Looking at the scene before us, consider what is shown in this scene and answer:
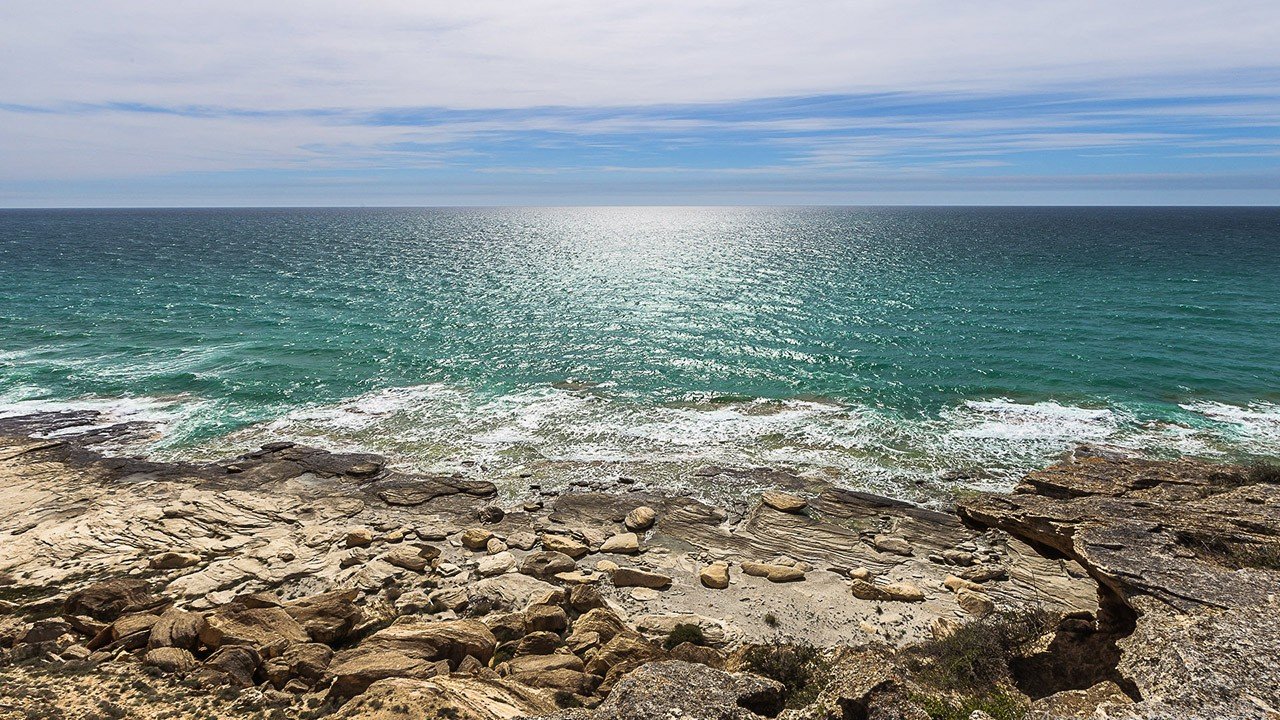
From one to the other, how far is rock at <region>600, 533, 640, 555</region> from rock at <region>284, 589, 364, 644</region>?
8493mm

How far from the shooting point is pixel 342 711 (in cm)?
1152

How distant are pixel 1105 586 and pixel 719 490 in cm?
1392

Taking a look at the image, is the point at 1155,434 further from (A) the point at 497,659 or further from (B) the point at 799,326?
(A) the point at 497,659

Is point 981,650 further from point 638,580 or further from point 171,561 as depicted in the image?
point 171,561

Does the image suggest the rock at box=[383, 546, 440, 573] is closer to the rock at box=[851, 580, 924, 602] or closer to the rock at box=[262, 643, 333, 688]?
the rock at box=[262, 643, 333, 688]

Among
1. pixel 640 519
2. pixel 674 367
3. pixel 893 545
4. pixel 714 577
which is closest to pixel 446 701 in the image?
pixel 714 577

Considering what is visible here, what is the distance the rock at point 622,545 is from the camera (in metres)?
22.1

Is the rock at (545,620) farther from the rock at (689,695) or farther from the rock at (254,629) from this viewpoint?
the rock at (254,629)

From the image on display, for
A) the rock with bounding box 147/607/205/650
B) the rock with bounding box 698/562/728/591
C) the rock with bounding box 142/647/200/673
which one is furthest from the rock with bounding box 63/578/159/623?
the rock with bounding box 698/562/728/591

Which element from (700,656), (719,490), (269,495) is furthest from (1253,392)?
(269,495)

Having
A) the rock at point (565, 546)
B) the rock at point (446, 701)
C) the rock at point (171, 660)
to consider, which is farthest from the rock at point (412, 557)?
the rock at point (446, 701)

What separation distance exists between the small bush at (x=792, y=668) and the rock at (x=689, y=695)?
563 millimetres

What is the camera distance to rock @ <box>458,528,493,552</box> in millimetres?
22062

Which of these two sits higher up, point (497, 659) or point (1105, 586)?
point (1105, 586)
